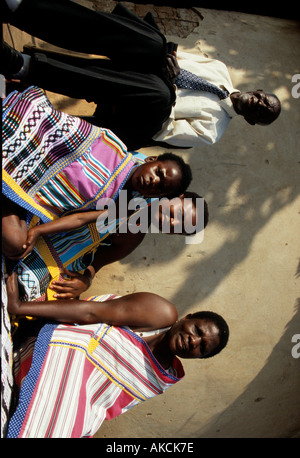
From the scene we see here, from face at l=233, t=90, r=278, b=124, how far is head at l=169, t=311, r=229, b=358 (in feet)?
4.90

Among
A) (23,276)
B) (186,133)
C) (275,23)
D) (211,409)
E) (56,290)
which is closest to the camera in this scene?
(23,276)

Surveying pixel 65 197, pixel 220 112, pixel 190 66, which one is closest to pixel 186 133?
pixel 220 112

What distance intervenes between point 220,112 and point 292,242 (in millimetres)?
1690

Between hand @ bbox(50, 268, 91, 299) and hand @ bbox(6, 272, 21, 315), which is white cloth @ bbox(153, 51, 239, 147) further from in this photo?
hand @ bbox(6, 272, 21, 315)

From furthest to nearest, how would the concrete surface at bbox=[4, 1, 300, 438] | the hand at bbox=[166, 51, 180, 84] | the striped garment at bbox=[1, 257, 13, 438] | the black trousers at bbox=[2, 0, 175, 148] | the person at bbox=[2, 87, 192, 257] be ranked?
the concrete surface at bbox=[4, 1, 300, 438] < the hand at bbox=[166, 51, 180, 84] < the black trousers at bbox=[2, 0, 175, 148] < the person at bbox=[2, 87, 192, 257] < the striped garment at bbox=[1, 257, 13, 438]

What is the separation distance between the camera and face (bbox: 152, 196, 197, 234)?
2.49m

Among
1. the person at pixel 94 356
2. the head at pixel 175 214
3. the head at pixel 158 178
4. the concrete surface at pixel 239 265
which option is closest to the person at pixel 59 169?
the head at pixel 158 178

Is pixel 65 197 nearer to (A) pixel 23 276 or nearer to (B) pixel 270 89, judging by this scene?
(A) pixel 23 276

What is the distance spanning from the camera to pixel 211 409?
3869 mm

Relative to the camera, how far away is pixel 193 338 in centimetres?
228

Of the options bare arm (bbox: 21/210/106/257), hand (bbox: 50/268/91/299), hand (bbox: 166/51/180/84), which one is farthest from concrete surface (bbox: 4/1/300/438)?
bare arm (bbox: 21/210/106/257)

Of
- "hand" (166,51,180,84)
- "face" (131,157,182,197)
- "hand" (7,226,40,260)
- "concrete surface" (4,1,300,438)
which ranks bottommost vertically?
"concrete surface" (4,1,300,438)

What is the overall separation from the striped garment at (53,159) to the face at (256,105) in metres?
1.03

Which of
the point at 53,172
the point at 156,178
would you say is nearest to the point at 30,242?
the point at 53,172
